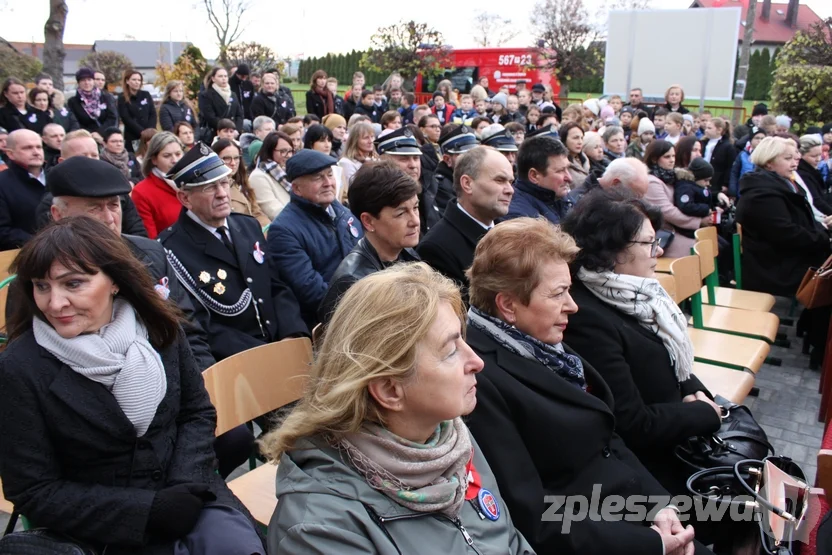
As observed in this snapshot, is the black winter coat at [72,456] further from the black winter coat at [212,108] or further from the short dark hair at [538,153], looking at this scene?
the black winter coat at [212,108]

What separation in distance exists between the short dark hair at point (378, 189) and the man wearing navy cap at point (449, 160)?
2907mm

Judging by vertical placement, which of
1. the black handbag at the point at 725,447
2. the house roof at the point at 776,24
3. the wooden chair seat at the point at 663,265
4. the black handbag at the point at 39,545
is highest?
the house roof at the point at 776,24

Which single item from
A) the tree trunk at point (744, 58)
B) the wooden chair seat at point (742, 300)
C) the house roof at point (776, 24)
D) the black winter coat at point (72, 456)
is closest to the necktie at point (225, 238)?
the black winter coat at point (72, 456)

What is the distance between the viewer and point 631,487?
235cm

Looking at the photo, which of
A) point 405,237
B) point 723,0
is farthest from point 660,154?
point 723,0

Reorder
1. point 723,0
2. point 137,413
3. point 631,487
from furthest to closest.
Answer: point 723,0 < point 631,487 < point 137,413

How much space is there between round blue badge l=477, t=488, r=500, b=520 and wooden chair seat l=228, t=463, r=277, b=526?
0.85 meters

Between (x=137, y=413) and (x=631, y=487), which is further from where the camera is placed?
(x=631, y=487)

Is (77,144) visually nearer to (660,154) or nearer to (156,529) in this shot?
(156,529)

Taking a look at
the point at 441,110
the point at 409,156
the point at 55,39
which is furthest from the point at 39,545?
the point at 55,39

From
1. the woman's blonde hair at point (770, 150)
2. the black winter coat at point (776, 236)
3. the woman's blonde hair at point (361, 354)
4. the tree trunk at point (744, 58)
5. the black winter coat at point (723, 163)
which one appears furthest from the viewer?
the tree trunk at point (744, 58)

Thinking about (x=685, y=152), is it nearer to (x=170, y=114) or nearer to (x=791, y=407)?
(x=791, y=407)

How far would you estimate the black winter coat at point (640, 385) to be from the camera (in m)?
2.64

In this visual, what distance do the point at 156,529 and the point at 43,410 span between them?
488 millimetres
